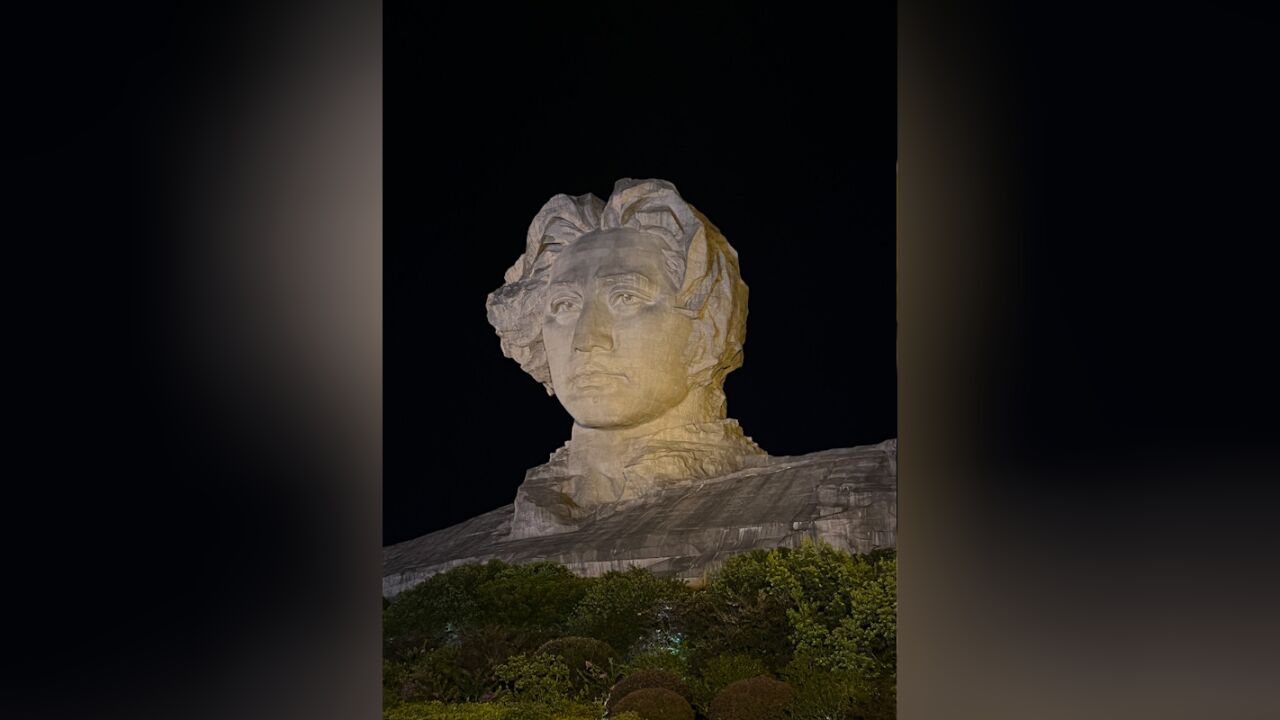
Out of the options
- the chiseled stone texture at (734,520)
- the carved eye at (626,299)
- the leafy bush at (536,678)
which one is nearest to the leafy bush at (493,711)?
the leafy bush at (536,678)

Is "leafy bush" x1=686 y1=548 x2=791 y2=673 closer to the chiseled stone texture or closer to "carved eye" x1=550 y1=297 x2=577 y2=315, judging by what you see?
the chiseled stone texture

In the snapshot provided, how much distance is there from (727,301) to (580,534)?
3.21 meters

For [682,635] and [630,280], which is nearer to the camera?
[682,635]

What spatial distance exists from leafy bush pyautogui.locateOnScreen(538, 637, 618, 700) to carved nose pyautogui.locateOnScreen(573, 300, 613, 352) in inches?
139

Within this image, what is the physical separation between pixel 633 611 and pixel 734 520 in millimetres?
1381

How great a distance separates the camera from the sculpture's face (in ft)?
42.4

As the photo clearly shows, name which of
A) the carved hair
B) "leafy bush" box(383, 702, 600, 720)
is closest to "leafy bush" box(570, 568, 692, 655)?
"leafy bush" box(383, 702, 600, 720)

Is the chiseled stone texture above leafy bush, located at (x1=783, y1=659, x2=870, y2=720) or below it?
above

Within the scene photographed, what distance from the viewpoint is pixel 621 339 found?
13.0 m

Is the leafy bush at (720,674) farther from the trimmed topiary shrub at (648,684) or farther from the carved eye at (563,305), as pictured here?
the carved eye at (563,305)
